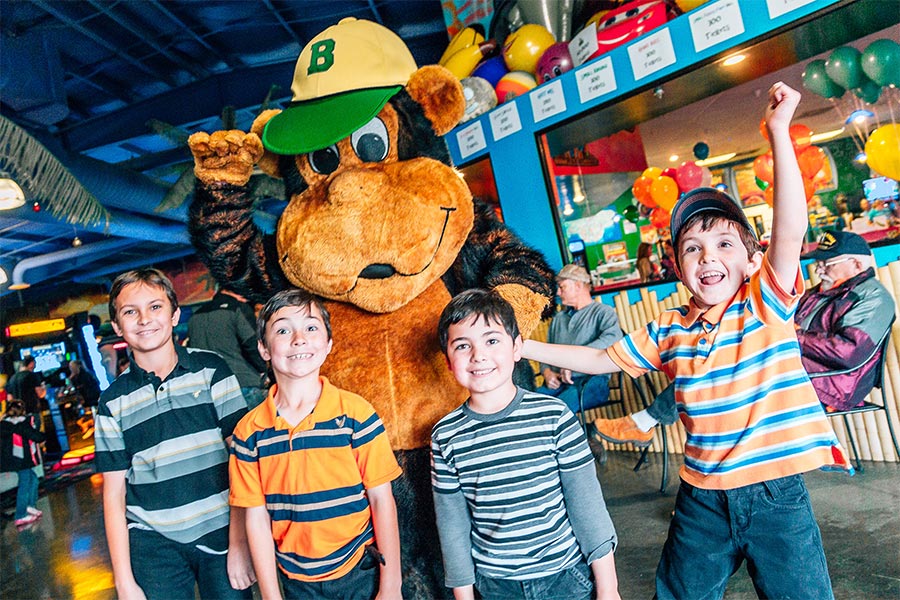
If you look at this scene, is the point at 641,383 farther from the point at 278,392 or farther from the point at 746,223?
the point at 278,392

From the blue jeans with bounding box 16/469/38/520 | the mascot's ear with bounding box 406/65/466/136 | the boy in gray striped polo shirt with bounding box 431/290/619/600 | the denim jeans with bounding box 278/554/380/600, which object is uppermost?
the mascot's ear with bounding box 406/65/466/136

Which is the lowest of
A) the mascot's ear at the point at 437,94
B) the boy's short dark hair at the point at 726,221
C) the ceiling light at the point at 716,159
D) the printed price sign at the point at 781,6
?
the boy's short dark hair at the point at 726,221

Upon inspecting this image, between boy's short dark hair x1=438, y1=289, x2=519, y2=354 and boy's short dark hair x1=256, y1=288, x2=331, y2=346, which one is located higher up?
boy's short dark hair x1=256, y1=288, x2=331, y2=346

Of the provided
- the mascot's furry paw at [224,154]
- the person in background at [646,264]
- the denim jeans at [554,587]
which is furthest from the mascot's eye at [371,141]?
the person in background at [646,264]

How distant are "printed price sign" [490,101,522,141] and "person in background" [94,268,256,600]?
3253 millimetres

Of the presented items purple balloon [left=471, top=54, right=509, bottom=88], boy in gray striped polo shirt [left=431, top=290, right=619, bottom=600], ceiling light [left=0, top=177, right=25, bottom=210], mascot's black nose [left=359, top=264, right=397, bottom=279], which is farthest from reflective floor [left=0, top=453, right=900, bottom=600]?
ceiling light [left=0, top=177, right=25, bottom=210]

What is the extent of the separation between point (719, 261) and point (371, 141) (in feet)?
3.48

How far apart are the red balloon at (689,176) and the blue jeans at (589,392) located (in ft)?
6.84

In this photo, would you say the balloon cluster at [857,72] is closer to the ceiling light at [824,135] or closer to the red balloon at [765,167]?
the ceiling light at [824,135]

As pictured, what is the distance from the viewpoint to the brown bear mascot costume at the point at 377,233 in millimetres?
1649

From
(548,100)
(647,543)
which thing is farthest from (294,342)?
(548,100)

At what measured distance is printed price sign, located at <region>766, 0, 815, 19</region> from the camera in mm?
2898

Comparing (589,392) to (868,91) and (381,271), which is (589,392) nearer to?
(381,271)

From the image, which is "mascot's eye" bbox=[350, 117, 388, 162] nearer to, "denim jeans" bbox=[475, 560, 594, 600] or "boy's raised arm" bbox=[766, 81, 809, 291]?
"boy's raised arm" bbox=[766, 81, 809, 291]
